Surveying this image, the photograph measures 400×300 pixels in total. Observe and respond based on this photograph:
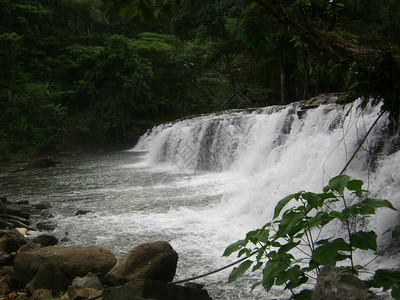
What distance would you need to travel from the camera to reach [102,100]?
79.8 feet

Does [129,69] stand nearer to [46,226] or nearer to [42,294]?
[46,226]

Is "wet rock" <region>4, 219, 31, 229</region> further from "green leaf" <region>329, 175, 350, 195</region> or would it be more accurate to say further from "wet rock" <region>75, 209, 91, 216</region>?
"green leaf" <region>329, 175, 350, 195</region>

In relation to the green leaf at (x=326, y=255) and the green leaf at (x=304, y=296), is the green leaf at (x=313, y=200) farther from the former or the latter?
the green leaf at (x=304, y=296)

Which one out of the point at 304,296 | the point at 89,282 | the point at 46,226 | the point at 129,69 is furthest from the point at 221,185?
the point at 129,69

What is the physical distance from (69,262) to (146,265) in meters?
0.96

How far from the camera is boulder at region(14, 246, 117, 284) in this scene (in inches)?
159

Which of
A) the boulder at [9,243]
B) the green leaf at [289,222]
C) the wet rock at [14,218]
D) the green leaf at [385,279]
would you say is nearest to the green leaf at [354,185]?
the green leaf at [289,222]

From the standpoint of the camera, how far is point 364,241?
173 cm

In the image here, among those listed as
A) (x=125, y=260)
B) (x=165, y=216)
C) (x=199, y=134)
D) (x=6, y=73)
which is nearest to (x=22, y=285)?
(x=125, y=260)

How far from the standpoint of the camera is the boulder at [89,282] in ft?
12.3

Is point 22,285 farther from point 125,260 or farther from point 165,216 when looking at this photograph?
point 165,216

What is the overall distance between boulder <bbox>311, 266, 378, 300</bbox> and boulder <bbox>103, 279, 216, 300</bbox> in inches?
53.2

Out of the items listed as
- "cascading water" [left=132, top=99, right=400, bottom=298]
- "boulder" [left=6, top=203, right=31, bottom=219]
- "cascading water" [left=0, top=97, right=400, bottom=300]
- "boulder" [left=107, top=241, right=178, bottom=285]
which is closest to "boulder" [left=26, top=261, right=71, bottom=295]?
"boulder" [left=107, top=241, right=178, bottom=285]

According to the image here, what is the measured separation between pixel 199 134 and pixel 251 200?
25.4 feet
